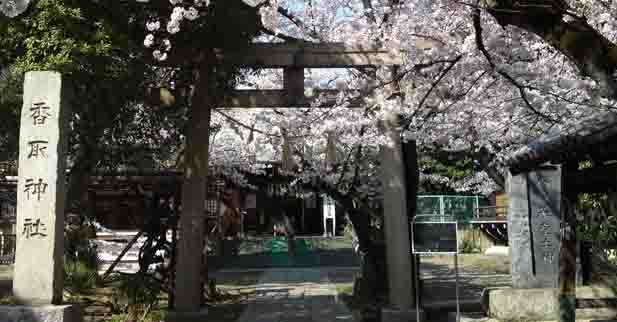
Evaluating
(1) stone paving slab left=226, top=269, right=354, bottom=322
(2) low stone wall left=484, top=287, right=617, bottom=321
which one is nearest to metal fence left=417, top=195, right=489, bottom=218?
(1) stone paving slab left=226, top=269, right=354, bottom=322

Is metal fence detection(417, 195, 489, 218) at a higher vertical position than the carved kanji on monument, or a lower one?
lower

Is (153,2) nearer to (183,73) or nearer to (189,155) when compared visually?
(183,73)

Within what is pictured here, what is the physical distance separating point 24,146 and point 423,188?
75.2 ft

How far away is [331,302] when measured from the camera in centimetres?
1259

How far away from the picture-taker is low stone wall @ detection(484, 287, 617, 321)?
28.2 ft

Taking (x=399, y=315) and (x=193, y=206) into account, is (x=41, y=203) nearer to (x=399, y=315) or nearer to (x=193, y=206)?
(x=193, y=206)

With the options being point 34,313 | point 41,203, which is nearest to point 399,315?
point 34,313

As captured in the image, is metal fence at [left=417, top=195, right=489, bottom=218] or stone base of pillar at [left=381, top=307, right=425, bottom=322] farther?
metal fence at [left=417, top=195, right=489, bottom=218]

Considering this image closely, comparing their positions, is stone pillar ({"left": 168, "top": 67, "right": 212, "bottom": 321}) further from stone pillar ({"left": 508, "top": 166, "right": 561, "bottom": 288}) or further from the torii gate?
stone pillar ({"left": 508, "top": 166, "right": 561, "bottom": 288})

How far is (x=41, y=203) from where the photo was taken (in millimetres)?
7203

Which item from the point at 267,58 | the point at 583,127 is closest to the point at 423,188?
the point at 267,58

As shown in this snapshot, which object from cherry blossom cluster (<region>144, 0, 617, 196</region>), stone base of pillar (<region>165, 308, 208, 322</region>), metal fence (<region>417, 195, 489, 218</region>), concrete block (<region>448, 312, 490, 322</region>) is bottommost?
stone base of pillar (<region>165, 308, 208, 322</region>)

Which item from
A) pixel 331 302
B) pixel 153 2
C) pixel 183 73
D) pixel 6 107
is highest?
pixel 153 2

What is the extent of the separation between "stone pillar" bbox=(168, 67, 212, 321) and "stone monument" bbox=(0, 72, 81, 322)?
2.71m
